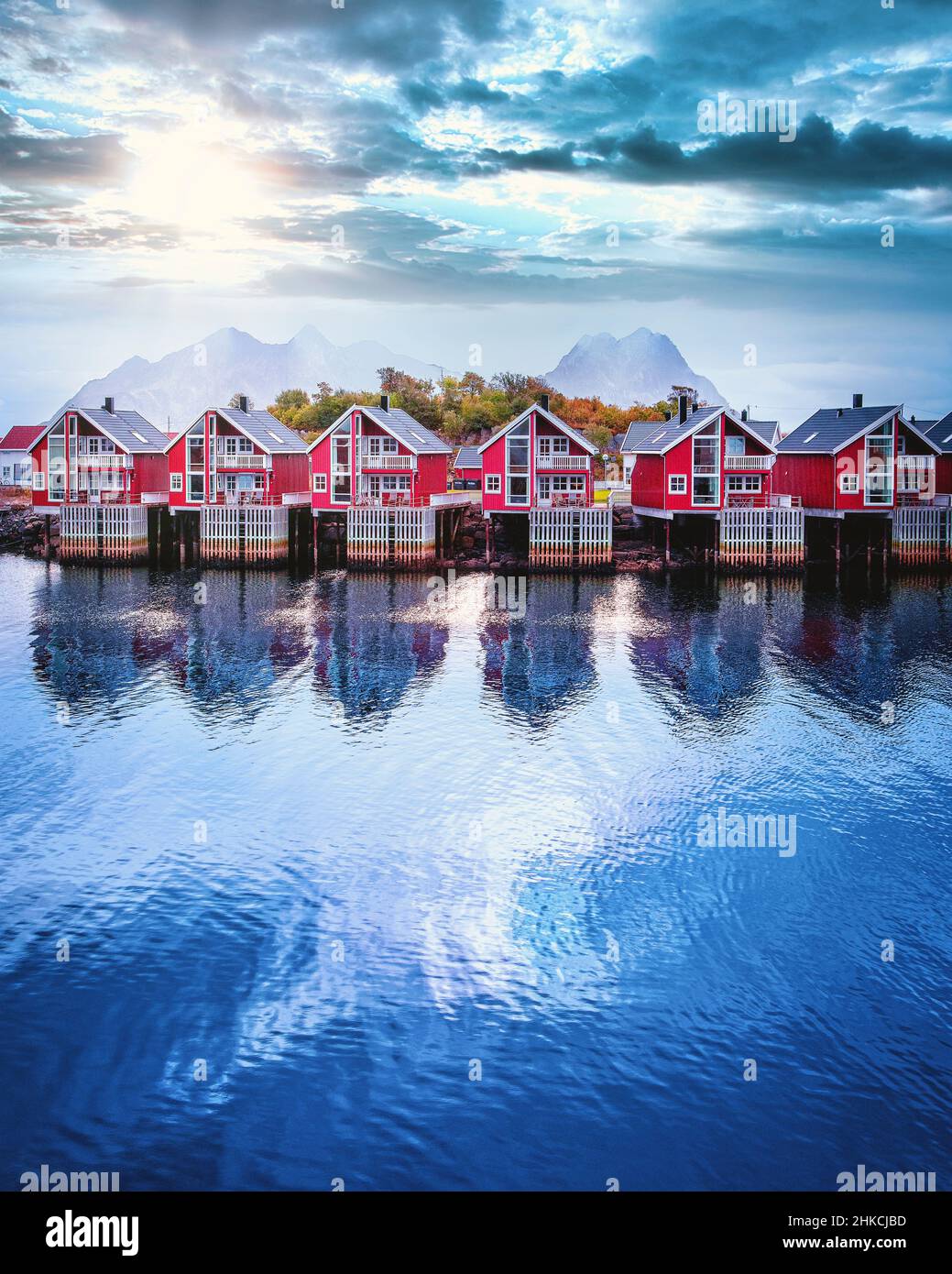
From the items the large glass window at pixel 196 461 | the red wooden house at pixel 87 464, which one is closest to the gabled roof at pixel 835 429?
the large glass window at pixel 196 461

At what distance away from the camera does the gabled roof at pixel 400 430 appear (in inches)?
2749

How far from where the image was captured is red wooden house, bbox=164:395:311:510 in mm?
72812

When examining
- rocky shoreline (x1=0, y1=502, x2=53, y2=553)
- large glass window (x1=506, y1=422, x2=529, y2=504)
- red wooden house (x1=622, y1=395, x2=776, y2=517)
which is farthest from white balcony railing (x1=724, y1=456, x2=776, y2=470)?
rocky shoreline (x1=0, y1=502, x2=53, y2=553)

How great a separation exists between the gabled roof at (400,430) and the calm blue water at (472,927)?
100 ft

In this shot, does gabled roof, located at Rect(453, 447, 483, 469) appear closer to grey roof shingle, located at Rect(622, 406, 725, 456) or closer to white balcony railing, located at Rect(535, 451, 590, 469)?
grey roof shingle, located at Rect(622, 406, 725, 456)

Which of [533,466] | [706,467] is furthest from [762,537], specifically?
[533,466]

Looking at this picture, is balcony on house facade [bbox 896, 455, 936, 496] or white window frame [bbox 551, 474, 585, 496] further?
white window frame [bbox 551, 474, 585, 496]

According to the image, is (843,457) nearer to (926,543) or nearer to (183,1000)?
(926,543)

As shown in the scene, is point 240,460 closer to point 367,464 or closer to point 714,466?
point 367,464

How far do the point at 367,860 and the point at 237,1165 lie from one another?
9789mm

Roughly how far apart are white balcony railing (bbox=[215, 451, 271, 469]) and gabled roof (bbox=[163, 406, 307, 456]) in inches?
28.0
